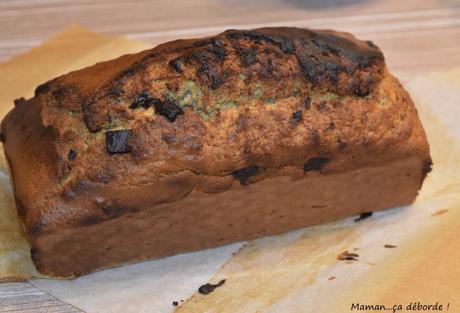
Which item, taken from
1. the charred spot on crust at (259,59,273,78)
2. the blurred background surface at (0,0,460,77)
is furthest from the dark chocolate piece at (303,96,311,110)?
the blurred background surface at (0,0,460,77)

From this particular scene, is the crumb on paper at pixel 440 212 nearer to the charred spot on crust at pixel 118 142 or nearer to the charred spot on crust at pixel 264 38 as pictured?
the charred spot on crust at pixel 264 38

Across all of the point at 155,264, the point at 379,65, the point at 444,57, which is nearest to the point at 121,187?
the point at 155,264

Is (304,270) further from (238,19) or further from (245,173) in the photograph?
(238,19)

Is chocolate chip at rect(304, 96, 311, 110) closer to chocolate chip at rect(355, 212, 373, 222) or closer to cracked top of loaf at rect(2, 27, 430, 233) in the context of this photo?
cracked top of loaf at rect(2, 27, 430, 233)

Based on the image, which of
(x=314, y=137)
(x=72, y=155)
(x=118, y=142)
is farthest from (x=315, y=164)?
(x=72, y=155)

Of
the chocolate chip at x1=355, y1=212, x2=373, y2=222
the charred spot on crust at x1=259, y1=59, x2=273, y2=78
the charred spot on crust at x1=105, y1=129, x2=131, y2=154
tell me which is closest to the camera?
the charred spot on crust at x1=105, y1=129, x2=131, y2=154

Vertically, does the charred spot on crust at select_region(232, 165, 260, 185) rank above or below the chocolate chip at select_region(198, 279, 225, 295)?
above
